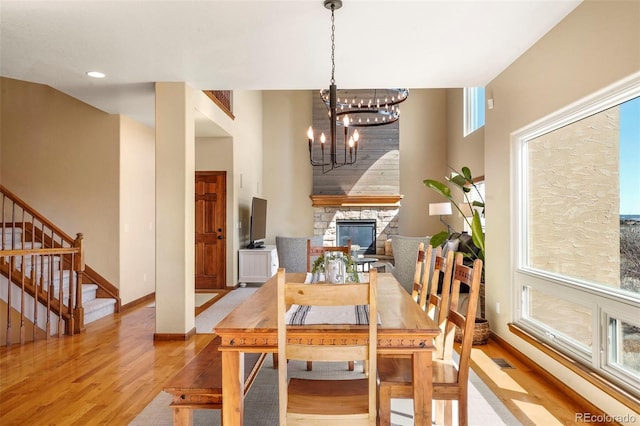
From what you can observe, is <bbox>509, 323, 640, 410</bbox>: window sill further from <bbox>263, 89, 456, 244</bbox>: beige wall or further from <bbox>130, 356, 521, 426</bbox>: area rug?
<bbox>263, 89, 456, 244</bbox>: beige wall

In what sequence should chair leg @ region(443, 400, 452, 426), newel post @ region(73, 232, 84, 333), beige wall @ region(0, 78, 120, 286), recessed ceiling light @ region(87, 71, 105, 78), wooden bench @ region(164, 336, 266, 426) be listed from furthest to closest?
beige wall @ region(0, 78, 120, 286) → newel post @ region(73, 232, 84, 333) → recessed ceiling light @ region(87, 71, 105, 78) → chair leg @ region(443, 400, 452, 426) → wooden bench @ region(164, 336, 266, 426)

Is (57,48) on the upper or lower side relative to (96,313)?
upper

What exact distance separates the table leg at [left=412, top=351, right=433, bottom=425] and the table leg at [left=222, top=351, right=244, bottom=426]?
767 mm

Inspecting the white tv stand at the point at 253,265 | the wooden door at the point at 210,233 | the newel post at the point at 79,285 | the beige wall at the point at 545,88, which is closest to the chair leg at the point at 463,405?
the beige wall at the point at 545,88

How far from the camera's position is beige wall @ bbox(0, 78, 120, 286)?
17.2ft

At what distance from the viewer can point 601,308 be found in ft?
7.88

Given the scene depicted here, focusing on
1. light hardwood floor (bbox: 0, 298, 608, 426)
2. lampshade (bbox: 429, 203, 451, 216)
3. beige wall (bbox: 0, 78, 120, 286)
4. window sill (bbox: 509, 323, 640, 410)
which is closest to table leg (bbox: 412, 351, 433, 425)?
light hardwood floor (bbox: 0, 298, 608, 426)

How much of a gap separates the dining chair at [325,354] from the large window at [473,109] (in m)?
6.20

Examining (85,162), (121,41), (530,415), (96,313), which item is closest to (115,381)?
(96,313)

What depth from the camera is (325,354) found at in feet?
4.98

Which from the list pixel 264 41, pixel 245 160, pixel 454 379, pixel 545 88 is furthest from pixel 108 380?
pixel 245 160

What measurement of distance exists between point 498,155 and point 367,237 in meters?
4.64

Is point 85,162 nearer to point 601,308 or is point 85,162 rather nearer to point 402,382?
point 402,382

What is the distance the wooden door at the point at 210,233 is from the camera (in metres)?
6.61
